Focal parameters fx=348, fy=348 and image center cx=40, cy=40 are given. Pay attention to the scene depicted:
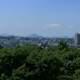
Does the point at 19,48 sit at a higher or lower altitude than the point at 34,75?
higher

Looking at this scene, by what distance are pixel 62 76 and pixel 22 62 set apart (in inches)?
79.3

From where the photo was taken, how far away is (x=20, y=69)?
15695 mm

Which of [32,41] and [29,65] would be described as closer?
[29,65]

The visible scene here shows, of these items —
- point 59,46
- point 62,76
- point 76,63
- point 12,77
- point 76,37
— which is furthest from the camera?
point 76,37

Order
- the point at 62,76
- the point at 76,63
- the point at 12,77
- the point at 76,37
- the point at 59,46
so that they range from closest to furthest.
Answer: the point at 12,77 → the point at 62,76 → the point at 76,63 → the point at 59,46 → the point at 76,37

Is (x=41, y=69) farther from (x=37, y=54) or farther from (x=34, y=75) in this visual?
(x=37, y=54)

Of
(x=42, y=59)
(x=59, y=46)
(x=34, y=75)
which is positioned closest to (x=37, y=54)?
(x=42, y=59)

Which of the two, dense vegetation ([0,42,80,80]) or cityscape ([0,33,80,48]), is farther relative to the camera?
cityscape ([0,33,80,48])

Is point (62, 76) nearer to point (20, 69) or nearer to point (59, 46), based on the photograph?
point (20, 69)

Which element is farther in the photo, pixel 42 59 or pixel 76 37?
pixel 76 37

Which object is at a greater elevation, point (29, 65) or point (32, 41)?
point (32, 41)

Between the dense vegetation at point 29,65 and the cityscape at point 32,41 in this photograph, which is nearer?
the dense vegetation at point 29,65

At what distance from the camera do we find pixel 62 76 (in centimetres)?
1653

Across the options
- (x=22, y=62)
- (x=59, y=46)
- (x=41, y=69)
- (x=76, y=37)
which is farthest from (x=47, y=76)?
(x=76, y=37)
